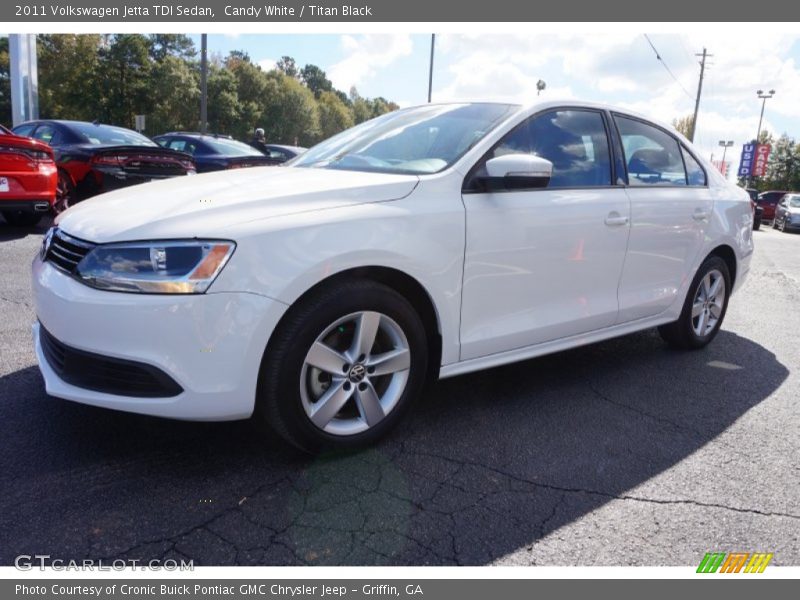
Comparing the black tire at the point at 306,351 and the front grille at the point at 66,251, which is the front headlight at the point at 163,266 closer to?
the front grille at the point at 66,251

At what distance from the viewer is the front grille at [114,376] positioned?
2.31 m

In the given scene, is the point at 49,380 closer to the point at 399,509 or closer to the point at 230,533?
the point at 230,533

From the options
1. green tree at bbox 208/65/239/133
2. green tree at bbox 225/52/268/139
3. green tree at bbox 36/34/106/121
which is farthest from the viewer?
green tree at bbox 225/52/268/139

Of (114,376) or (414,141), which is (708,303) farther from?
(114,376)

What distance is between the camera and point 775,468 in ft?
9.64

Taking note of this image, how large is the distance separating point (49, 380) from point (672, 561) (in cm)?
242

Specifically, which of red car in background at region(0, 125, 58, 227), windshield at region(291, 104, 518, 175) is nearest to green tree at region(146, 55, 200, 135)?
red car in background at region(0, 125, 58, 227)

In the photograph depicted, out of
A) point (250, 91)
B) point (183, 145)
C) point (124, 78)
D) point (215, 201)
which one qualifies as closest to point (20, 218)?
point (183, 145)

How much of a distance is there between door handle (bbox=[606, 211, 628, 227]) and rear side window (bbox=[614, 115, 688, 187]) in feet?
1.04

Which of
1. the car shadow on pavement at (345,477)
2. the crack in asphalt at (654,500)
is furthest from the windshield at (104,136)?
the crack in asphalt at (654,500)

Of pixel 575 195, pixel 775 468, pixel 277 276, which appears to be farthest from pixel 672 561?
pixel 575 195

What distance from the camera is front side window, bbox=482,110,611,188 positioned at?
3314 millimetres

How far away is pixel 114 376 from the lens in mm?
2369

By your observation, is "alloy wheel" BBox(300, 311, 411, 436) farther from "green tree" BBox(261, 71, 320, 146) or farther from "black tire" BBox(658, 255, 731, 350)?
"green tree" BBox(261, 71, 320, 146)
